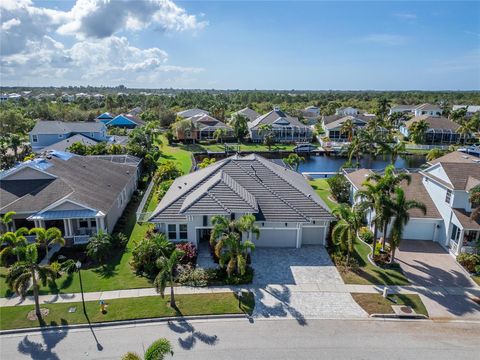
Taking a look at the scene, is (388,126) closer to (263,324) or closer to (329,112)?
(329,112)

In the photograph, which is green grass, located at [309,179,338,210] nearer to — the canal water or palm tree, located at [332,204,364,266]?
the canal water

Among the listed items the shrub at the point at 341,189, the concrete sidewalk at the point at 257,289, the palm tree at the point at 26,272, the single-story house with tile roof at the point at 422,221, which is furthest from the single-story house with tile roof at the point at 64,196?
the shrub at the point at 341,189

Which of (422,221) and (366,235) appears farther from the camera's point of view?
(366,235)

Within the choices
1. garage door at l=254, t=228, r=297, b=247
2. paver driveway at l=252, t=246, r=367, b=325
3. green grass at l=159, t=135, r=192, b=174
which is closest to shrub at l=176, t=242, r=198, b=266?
paver driveway at l=252, t=246, r=367, b=325

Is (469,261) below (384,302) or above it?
above

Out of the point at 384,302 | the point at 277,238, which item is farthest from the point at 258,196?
→ the point at 384,302

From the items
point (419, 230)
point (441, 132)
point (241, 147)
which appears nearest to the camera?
point (419, 230)

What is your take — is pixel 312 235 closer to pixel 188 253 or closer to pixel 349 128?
pixel 188 253
